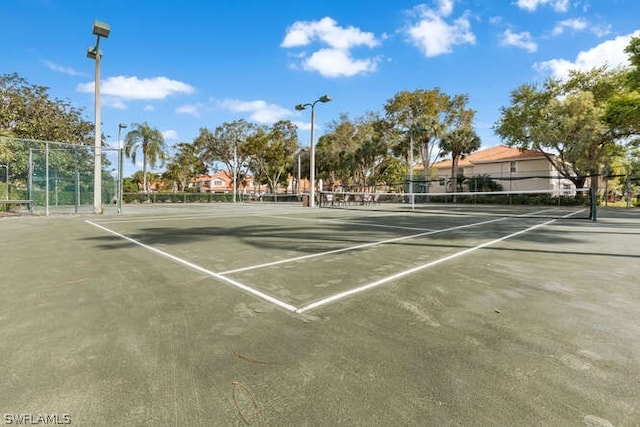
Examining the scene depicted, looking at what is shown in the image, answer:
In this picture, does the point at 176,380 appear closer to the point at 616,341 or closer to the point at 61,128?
the point at 616,341

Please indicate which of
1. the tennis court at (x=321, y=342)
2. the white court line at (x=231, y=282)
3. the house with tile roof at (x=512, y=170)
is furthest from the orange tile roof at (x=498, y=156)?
the white court line at (x=231, y=282)

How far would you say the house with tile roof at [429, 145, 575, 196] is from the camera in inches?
1487

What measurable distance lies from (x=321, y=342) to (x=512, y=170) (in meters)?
46.3

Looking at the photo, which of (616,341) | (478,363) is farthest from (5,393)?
(616,341)

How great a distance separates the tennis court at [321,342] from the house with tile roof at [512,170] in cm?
3161

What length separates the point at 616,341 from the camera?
254 cm

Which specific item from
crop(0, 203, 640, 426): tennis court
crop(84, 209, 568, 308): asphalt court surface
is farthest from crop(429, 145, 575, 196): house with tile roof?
crop(0, 203, 640, 426): tennis court

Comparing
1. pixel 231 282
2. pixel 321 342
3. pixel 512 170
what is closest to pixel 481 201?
pixel 512 170

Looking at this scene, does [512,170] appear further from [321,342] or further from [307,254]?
[321,342]

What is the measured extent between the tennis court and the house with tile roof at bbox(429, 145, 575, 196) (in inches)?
1244

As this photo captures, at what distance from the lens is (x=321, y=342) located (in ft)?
8.34

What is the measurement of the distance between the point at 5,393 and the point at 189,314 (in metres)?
1.36

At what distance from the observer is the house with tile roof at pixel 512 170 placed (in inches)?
1487

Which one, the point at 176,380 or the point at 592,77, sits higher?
the point at 592,77
